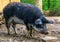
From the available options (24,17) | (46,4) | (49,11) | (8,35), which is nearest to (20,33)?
(8,35)

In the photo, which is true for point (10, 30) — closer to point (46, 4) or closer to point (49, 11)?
point (49, 11)

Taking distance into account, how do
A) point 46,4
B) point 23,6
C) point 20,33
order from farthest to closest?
point 46,4 < point 20,33 < point 23,6

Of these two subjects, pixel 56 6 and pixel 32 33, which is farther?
pixel 56 6

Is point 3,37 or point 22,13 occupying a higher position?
point 22,13

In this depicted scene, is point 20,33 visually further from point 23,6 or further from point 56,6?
point 56,6

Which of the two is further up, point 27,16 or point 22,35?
point 27,16

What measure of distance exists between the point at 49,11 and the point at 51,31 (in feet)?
10.9

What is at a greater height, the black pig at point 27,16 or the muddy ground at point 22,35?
the black pig at point 27,16

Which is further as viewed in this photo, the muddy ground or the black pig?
the muddy ground

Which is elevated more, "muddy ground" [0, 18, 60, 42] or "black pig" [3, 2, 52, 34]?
"black pig" [3, 2, 52, 34]

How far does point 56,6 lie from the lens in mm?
12102

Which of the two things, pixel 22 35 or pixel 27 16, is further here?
pixel 22 35

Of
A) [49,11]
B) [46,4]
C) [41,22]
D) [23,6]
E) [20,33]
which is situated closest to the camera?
[41,22]

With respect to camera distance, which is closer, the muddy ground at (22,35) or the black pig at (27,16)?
the black pig at (27,16)
